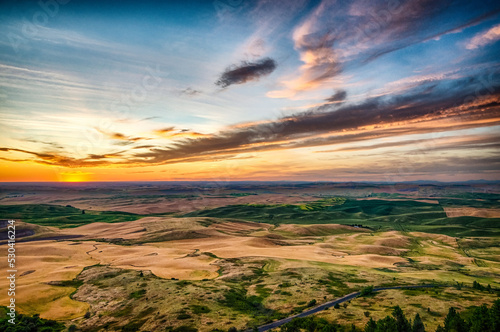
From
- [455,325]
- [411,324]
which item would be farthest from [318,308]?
[455,325]

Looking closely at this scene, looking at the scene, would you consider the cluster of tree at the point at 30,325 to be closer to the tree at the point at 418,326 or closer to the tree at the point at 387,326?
the tree at the point at 387,326

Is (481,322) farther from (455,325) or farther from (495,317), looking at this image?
(455,325)

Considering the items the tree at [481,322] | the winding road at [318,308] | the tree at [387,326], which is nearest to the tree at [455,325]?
the tree at [481,322]

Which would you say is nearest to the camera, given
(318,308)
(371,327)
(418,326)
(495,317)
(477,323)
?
(477,323)

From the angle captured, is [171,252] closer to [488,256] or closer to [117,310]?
[117,310]

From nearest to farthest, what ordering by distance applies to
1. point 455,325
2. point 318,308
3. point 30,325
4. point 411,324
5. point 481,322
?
point 481,322, point 455,325, point 411,324, point 30,325, point 318,308

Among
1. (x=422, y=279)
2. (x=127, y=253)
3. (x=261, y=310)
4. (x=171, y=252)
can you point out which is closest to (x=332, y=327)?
(x=261, y=310)

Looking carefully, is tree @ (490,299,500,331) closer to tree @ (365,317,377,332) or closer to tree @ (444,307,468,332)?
tree @ (444,307,468,332)
